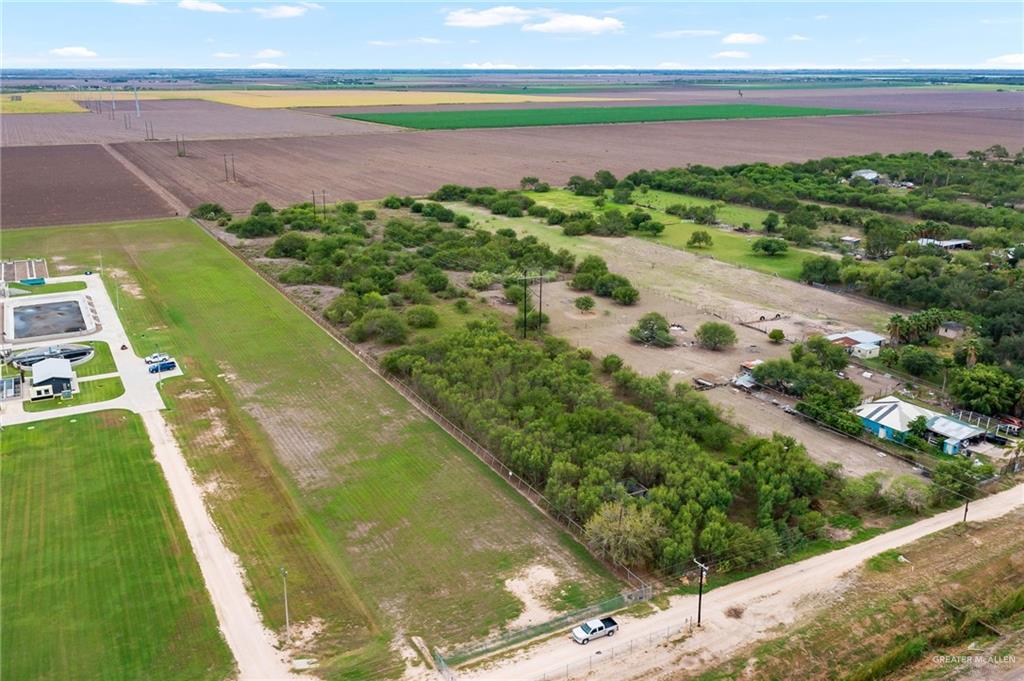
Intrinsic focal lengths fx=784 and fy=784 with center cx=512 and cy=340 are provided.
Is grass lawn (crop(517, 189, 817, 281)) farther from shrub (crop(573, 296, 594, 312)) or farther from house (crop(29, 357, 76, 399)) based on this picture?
house (crop(29, 357, 76, 399))

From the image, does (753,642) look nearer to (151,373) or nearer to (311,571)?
(311,571)

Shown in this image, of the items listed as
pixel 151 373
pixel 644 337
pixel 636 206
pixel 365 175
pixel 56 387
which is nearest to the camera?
pixel 56 387

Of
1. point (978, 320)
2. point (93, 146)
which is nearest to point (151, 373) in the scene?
point (978, 320)

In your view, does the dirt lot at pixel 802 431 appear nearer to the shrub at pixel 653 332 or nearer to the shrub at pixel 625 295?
the shrub at pixel 653 332

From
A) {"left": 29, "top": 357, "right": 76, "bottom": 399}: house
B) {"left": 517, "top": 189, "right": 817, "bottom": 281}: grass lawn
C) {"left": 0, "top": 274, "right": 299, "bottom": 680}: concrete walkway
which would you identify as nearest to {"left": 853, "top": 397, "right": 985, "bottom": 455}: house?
{"left": 517, "top": 189, "right": 817, "bottom": 281}: grass lawn

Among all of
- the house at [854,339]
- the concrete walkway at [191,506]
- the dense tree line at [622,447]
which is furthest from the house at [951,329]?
the concrete walkway at [191,506]
